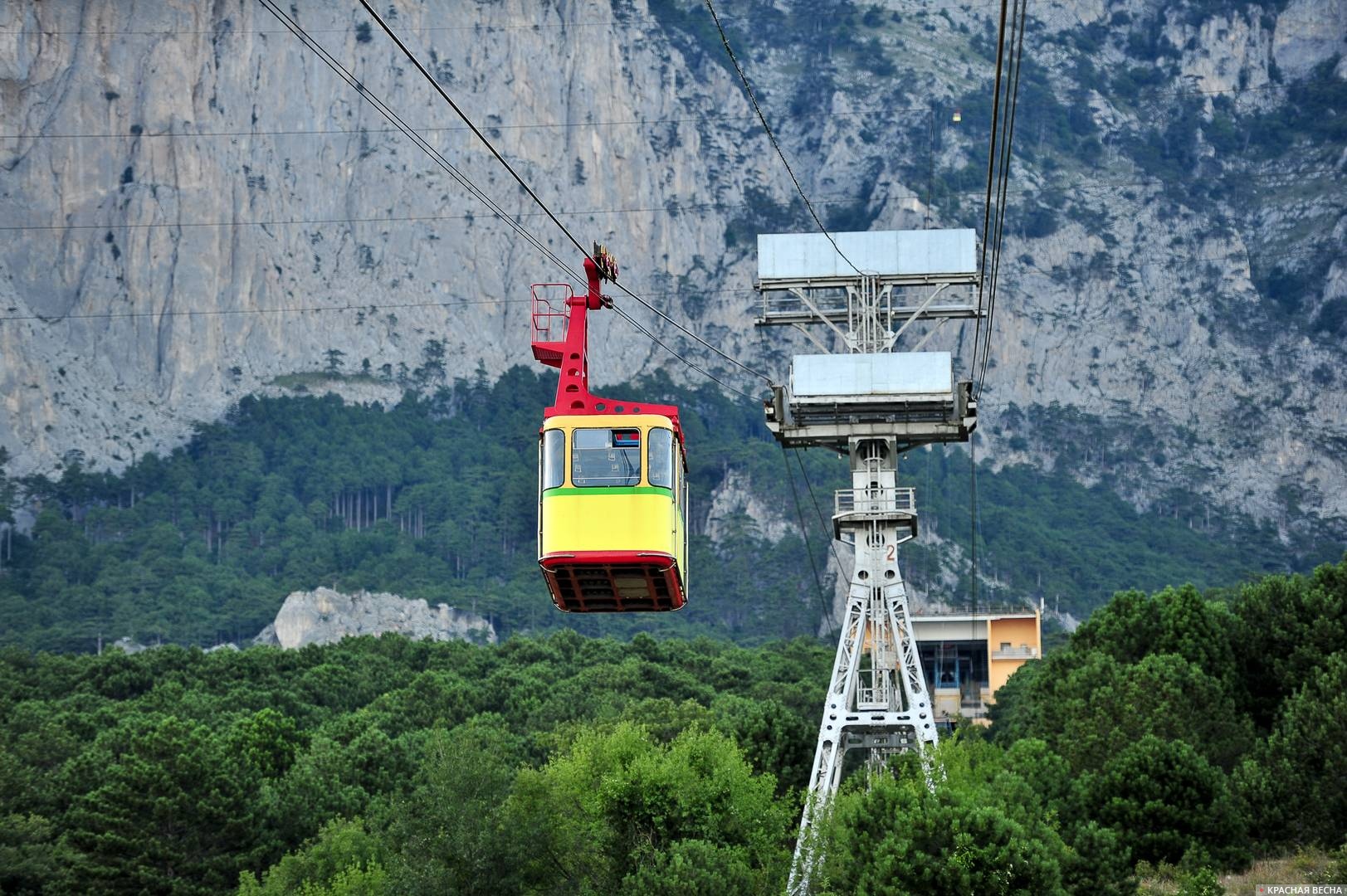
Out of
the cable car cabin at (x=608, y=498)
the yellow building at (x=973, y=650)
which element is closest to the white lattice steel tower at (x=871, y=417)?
the cable car cabin at (x=608, y=498)

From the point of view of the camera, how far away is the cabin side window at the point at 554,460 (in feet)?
150

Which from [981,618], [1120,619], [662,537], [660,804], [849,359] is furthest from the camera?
[981,618]

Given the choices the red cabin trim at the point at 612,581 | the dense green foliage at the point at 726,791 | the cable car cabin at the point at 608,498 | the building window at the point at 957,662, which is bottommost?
the dense green foliage at the point at 726,791

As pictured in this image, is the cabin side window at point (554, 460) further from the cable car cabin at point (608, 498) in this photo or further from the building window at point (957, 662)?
the building window at point (957, 662)

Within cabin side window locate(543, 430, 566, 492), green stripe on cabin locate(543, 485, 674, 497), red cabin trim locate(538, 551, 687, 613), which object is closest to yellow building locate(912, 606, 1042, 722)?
red cabin trim locate(538, 551, 687, 613)

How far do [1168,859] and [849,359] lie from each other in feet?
65.6

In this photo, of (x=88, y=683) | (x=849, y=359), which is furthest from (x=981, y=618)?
(x=849, y=359)

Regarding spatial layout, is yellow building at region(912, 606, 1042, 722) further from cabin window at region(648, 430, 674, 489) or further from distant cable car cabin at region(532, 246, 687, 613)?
cabin window at region(648, 430, 674, 489)

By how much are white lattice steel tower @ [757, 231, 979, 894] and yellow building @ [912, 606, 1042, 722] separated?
107717 millimetres

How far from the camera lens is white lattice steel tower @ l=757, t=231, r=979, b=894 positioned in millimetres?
69438

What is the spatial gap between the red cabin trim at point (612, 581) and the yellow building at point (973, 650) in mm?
132583

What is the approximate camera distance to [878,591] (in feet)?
234

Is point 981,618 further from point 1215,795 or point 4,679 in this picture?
point 1215,795

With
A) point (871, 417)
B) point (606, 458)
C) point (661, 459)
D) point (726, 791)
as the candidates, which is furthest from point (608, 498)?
point (726, 791)
